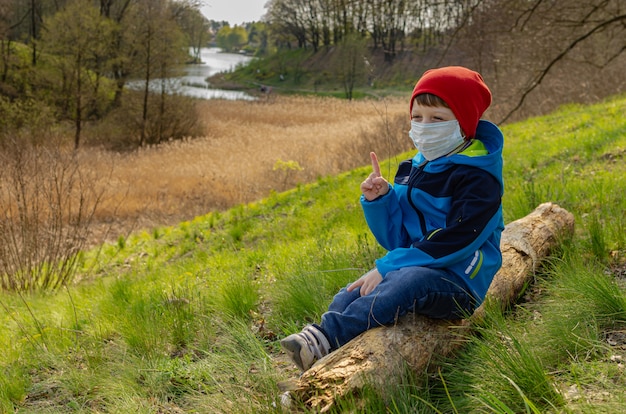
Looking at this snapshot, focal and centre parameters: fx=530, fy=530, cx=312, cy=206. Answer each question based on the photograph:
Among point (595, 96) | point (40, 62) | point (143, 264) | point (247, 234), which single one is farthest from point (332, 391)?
point (40, 62)

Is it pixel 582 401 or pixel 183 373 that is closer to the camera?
pixel 582 401

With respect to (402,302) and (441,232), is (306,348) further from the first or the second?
(441,232)

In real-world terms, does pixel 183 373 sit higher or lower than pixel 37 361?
higher

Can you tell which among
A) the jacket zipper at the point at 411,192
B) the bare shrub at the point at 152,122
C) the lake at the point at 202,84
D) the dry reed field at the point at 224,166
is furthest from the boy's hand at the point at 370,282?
the lake at the point at 202,84

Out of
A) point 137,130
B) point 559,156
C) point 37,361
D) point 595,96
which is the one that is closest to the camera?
point 37,361

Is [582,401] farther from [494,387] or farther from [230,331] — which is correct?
[230,331]

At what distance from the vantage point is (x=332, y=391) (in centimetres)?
222

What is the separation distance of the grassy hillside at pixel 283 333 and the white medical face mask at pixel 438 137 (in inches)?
34.9

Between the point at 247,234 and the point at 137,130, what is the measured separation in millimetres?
20209

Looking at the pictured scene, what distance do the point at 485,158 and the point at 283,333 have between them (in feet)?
5.84

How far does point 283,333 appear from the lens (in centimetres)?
358

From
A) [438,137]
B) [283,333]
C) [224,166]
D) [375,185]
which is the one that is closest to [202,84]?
[224,166]

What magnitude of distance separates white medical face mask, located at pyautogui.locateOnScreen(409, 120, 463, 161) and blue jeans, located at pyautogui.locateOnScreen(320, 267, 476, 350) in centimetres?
64

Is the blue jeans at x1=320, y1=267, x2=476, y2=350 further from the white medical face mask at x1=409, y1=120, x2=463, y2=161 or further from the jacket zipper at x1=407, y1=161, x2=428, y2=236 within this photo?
the white medical face mask at x1=409, y1=120, x2=463, y2=161
